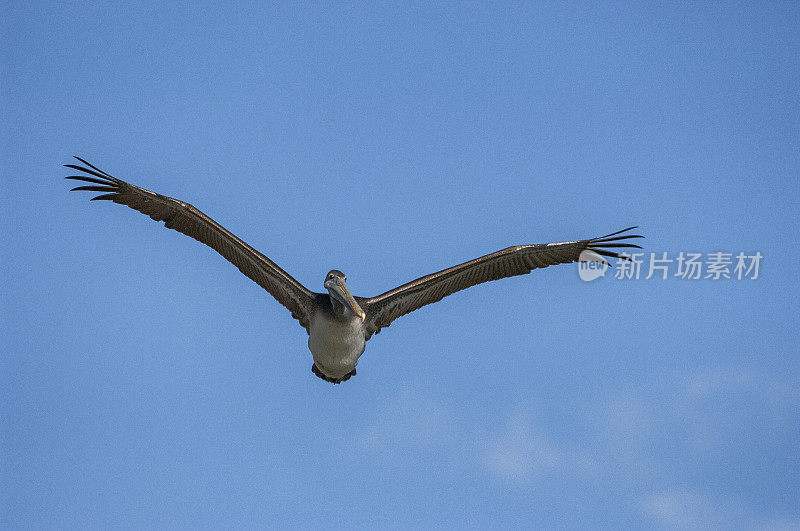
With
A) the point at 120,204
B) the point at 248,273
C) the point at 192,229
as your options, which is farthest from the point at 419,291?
the point at 120,204

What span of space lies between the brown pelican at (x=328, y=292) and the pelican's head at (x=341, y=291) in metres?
0.35

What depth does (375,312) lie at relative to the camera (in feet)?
52.6

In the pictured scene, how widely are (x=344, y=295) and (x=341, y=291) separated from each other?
8 centimetres

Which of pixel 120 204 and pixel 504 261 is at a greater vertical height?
pixel 504 261

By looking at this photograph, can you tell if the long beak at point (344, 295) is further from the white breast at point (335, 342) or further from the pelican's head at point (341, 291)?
the white breast at point (335, 342)

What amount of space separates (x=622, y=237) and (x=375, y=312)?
14.5 ft

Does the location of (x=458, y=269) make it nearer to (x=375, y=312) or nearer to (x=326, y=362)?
(x=375, y=312)

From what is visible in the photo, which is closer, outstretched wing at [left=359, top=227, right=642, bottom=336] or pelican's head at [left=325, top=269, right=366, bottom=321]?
pelican's head at [left=325, top=269, right=366, bottom=321]

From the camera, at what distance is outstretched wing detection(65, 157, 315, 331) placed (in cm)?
1552

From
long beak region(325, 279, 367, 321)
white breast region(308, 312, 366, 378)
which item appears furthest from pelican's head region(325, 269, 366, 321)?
white breast region(308, 312, 366, 378)

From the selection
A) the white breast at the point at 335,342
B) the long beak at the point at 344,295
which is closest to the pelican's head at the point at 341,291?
the long beak at the point at 344,295

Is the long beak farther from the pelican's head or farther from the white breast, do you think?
the white breast

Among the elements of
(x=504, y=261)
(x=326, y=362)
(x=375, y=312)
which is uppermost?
(x=504, y=261)

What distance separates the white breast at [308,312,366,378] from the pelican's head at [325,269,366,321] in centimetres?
49
